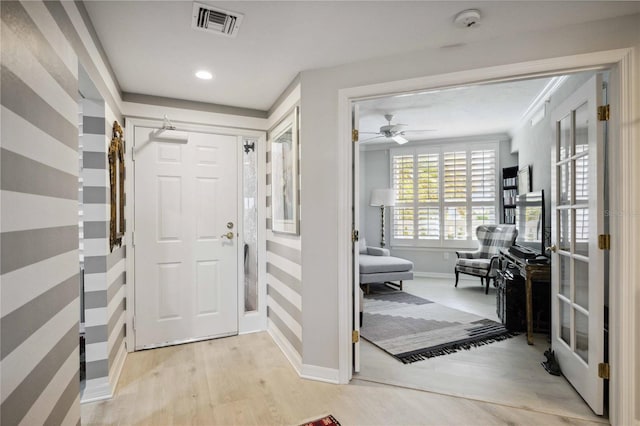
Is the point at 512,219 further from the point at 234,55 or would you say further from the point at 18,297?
the point at 18,297

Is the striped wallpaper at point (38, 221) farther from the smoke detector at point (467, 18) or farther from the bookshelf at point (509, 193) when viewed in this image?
the bookshelf at point (509, 193)

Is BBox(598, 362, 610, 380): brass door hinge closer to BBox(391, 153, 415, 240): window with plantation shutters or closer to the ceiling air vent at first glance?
the ceiling air vent

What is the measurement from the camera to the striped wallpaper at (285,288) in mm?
2686

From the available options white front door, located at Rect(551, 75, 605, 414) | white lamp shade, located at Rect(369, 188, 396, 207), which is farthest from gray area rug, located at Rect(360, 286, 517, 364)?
white lamp shade, located at Rect(369, 188, 396, 207)

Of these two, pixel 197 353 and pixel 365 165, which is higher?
pixel 365 165

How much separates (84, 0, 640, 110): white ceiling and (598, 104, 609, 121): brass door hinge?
494 mm

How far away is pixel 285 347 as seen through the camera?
117 inches

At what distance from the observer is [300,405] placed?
7.16ft

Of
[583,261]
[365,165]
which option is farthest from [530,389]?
[365,165]

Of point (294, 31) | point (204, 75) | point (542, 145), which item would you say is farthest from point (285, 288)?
point (542, 145)

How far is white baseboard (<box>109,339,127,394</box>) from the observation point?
92.9 inches

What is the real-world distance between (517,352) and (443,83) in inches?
94.4

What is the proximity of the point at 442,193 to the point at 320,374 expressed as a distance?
14.8 feet

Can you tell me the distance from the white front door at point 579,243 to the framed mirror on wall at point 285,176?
6.38ft
